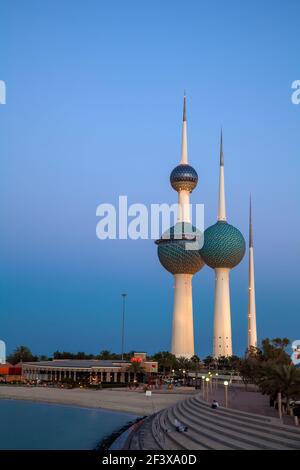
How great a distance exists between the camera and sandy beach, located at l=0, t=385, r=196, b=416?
181 ft

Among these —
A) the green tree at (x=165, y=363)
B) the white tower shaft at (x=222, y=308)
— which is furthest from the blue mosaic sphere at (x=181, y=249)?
the green tree at (x=165, y=363)

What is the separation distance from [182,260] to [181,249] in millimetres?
2814

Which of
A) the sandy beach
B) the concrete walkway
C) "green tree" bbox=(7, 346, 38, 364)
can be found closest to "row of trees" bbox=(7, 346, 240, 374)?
"green tree" bbox=(7, 346, 38, 364)

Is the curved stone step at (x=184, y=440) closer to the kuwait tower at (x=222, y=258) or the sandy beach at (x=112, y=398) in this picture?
the sandy beach at (x=112, y=398)

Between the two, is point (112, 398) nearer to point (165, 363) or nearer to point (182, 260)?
point (165, 363)

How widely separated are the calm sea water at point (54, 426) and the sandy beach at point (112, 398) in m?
1.65

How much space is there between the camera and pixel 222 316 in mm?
146625

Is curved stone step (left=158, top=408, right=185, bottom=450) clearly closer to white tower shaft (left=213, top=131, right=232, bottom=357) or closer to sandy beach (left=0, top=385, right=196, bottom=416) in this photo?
sandy beach (left=0, top=385, right=196, bottom=416)

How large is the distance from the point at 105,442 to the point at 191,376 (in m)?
66.5

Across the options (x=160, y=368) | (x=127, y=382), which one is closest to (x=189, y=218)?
(x=160, y=368)

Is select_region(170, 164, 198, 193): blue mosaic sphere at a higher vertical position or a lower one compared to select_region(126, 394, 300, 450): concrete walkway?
higher

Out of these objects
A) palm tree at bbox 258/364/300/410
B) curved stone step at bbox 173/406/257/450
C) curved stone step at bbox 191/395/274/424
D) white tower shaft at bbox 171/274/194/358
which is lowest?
curved stone step at bbox 173/406/257/450

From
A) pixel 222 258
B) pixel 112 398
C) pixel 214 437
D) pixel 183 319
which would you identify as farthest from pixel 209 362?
pixel 214 437

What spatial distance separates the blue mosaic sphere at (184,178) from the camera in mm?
154875
